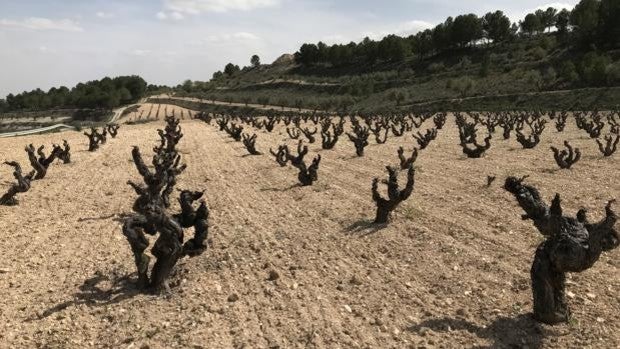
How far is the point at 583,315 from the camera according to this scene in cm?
881

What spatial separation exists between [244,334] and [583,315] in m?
5.38

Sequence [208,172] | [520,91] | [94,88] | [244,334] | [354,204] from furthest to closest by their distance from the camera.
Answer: [94,88] → [520,91] → [208,172] → [354,204] → [244,334]

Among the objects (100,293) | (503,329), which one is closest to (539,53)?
(503,329)

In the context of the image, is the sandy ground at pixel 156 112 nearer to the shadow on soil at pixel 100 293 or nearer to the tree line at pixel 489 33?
the tree line at pixel 489 33

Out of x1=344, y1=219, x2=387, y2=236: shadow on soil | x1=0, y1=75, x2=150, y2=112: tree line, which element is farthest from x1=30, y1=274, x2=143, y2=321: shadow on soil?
x1=0, y1=75, x2=150, y2=112: tree line

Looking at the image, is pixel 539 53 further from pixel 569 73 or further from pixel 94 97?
pixel 94 97

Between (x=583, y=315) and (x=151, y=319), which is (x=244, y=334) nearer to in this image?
(x=151, y=319)

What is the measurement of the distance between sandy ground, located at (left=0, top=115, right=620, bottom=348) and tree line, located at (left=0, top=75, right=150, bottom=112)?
125876 millimetres

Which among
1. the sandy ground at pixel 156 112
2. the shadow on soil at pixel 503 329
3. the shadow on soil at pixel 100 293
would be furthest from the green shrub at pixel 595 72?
the shadow on soil at pixel 100 293

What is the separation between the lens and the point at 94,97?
138 m

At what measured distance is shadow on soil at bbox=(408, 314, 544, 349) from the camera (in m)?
8.10

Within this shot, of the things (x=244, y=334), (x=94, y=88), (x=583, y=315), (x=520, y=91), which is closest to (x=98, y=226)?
(x=244, y=334)

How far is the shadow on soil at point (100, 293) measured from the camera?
9.79 meters

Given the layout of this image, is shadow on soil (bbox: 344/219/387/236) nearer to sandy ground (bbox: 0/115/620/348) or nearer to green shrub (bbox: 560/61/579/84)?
sandy ground (bbox: 0/115/620/348)
